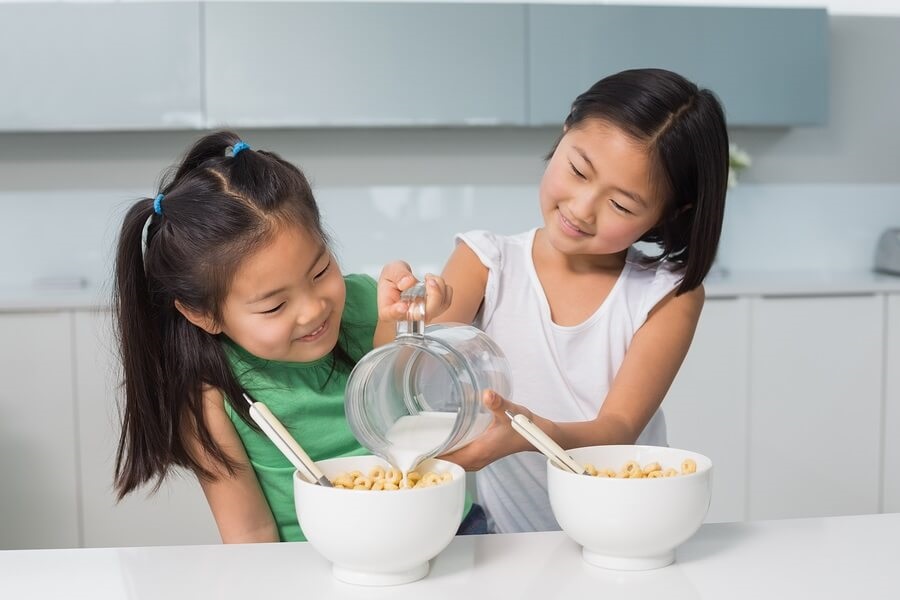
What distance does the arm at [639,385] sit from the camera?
1134 mm

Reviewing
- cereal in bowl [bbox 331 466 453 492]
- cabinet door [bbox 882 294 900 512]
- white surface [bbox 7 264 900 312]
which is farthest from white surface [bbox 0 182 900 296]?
cereal in bowl [bbox 331 466 453 492]

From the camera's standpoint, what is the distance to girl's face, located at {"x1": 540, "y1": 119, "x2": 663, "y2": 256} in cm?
128

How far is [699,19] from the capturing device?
3188 mm

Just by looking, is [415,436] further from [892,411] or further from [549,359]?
[892,411]

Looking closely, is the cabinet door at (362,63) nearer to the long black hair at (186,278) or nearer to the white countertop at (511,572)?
the long black hair at (186,278)

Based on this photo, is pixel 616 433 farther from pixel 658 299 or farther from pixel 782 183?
pixel 782 183

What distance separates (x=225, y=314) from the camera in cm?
116

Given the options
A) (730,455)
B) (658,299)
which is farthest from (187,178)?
(730,455)

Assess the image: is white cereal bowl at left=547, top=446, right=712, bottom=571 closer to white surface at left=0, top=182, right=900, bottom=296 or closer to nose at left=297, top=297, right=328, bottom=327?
nose at left=297, top=297, right=328, bottom=327

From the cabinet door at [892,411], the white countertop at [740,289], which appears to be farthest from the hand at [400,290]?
the cabinet door at [892,411]

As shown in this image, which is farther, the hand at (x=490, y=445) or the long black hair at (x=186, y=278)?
the long black hair at (x=186, y=278)

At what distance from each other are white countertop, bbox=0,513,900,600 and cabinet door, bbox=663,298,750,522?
82.4 inches

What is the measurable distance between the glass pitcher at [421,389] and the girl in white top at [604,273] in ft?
A: 0.49

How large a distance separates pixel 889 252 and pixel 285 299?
2936 millimetres
